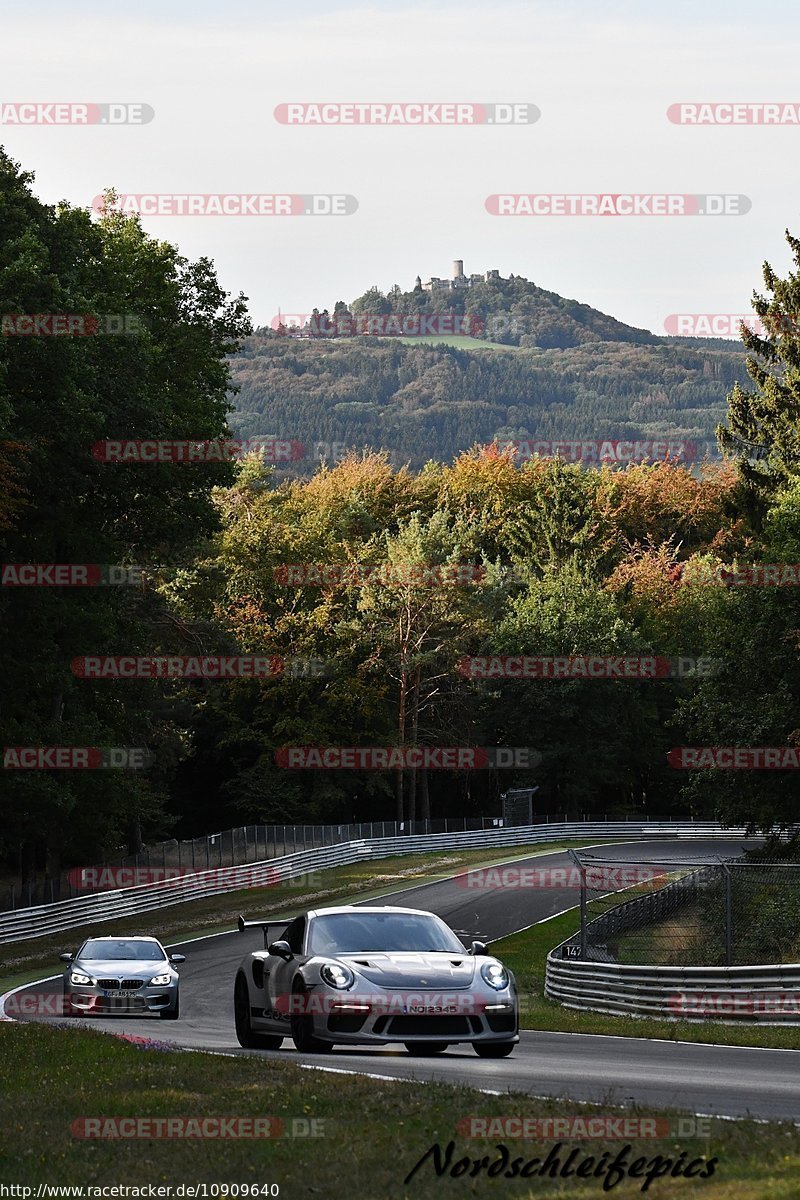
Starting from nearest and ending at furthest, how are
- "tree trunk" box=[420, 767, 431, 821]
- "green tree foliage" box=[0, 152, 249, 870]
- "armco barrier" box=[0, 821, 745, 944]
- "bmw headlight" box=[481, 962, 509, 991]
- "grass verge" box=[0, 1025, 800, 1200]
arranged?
1. "grass verge" box=[0, 1025, 800, 1200]
2. "bmw headlight" box=[481, 962, 509, 991]
3. "green tree foliage" box=[0, 152, 249, 870]
4. "armco barrier" box=[0, 821, 745, 944]
5. "tree trunk" box=[420, 767, 431, 821]

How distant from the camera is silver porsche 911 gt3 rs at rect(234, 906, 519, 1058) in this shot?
1447 centimetres

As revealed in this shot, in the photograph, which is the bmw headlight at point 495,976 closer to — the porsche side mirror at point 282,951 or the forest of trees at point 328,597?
the porsche side mirror at point 282,951

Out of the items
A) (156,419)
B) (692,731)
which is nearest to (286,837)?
(692,731)

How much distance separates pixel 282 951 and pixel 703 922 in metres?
16.9

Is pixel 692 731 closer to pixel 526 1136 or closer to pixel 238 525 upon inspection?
pixel 526 1136

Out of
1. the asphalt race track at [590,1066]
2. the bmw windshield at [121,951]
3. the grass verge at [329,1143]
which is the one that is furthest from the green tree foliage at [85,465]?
the grass verge at [329,1143]

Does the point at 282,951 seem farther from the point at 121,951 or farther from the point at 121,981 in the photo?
the point at 121,951

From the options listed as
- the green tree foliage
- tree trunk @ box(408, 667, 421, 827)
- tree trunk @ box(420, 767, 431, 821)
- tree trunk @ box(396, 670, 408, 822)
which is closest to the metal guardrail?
the green tree foliage

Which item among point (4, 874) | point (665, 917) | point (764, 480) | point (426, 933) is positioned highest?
point (764, 480)

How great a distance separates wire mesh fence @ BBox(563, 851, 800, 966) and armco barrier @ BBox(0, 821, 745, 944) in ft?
64.0

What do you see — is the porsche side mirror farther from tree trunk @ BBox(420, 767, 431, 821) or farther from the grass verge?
tree trunk @ BBox(420, 767, 431, 821)

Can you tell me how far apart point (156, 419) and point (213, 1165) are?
31.9 m

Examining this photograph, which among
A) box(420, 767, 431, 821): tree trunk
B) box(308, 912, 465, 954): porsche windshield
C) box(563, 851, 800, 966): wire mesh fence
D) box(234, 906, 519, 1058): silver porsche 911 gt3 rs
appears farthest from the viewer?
box(420, 767, 431, 821): tree trunk

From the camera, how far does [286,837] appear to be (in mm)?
62688
